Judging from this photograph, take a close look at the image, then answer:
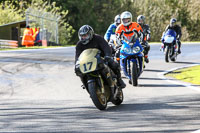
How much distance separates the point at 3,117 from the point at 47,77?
7868 mm

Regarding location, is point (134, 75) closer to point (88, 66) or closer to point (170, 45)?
point (88, 66)

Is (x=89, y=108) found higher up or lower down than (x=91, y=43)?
lower down

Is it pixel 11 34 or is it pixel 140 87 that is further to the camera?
pixel 11 34

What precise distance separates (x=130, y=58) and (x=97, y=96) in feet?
16.6

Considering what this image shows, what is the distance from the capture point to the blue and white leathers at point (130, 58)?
45.4 ft

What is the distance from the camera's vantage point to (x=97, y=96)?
353 inches

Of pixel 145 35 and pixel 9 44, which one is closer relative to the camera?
pixel 145 35

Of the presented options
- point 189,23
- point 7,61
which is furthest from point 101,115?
point 189,23

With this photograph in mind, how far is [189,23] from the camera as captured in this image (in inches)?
A: 2633

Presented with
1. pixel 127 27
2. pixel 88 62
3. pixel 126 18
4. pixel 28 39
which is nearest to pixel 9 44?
pixel 28 39

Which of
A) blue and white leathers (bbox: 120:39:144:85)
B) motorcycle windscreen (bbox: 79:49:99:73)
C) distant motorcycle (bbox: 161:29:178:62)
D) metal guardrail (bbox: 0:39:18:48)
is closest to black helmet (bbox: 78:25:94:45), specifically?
motorcycle windscreen (bbox: 79:49:99:73)

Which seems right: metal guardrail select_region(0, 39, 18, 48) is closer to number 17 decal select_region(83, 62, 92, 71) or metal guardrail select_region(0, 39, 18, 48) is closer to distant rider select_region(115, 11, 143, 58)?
distant rider select_region(115, 11, 143, 58)

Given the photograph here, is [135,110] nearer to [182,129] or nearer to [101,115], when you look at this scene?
[101,115]

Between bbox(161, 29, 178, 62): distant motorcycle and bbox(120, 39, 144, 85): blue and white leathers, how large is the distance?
27.1 ft
